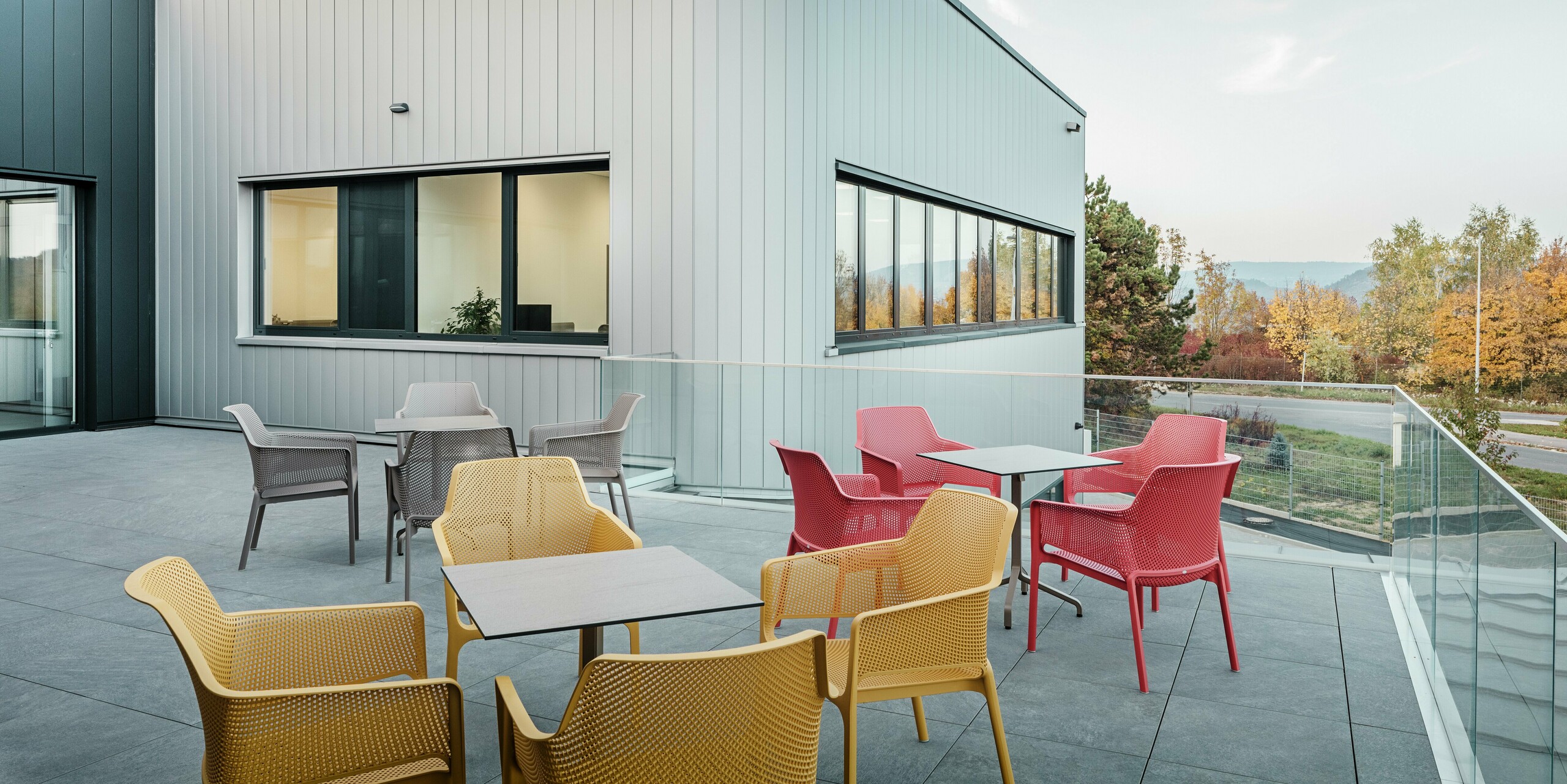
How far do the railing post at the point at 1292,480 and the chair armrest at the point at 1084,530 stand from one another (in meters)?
1.93

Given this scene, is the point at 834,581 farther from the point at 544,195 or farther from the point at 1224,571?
the point at 544,195

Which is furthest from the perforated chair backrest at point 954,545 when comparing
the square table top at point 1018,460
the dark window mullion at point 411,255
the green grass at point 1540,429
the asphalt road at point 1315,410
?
the green grass at point 1540,429

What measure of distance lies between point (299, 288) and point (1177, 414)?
8.73 m

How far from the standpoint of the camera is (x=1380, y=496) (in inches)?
204

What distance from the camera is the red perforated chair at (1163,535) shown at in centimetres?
369

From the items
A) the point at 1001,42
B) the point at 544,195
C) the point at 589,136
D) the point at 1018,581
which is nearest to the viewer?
the point at 1018,581

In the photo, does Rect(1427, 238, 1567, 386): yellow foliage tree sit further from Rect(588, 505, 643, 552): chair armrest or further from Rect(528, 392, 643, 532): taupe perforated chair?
Rect(588, 505, 643, 552): chair armrest

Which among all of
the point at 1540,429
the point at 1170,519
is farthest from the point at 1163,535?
the point at 1540,429

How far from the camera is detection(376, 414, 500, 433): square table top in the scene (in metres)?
5.29

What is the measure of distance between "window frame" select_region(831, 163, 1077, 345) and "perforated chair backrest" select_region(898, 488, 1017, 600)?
573 centimetres

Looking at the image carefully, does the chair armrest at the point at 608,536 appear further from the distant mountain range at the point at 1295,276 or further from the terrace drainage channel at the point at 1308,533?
the distant mountain range at the point at 1295,276

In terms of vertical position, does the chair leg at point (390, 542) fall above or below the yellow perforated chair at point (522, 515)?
below

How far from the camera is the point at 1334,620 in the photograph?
14.3 ft

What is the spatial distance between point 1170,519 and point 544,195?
21.8 ft
